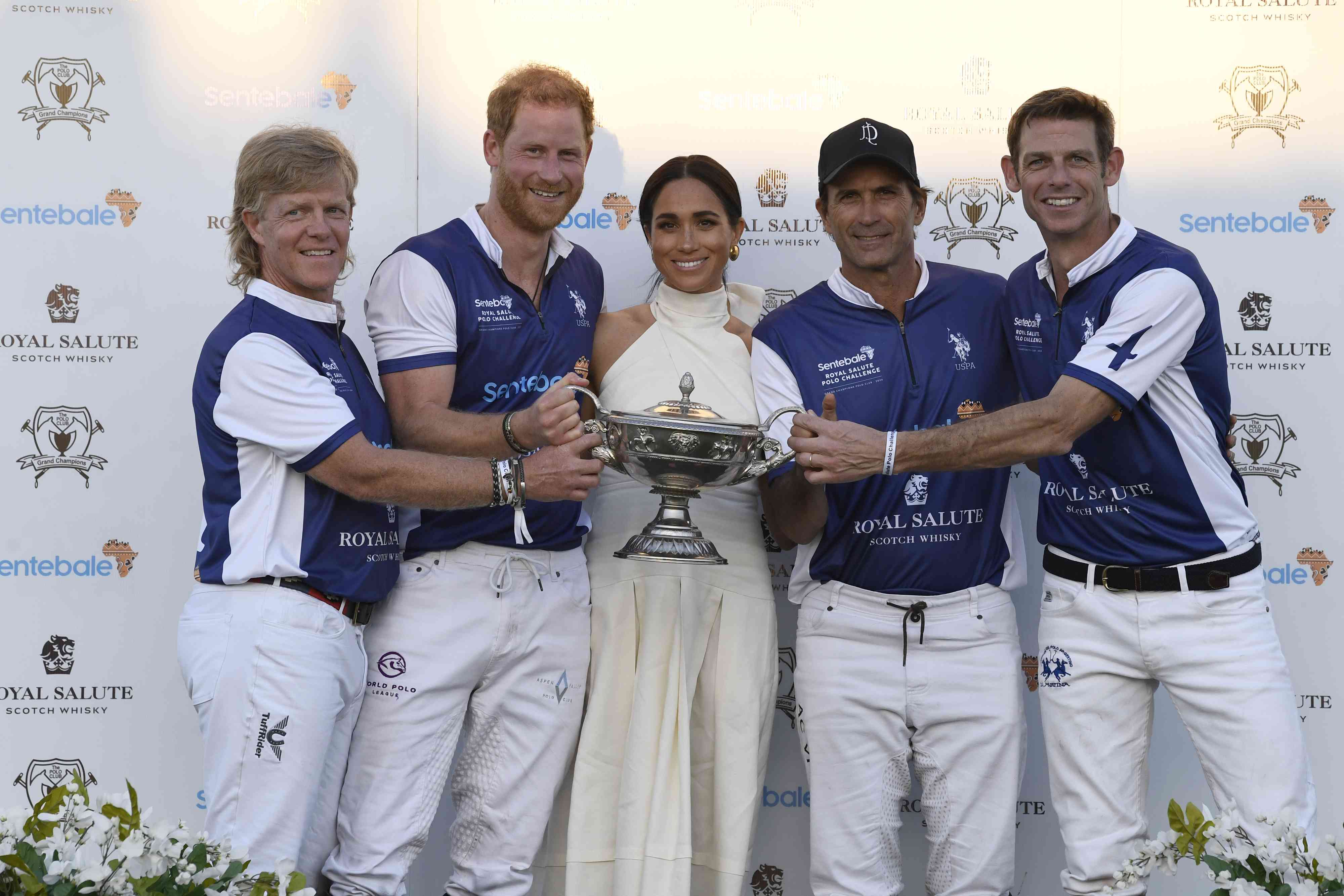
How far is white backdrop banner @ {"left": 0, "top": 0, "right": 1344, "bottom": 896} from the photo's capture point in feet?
13.7

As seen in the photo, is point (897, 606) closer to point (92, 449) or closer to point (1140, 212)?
point (1140, 212)

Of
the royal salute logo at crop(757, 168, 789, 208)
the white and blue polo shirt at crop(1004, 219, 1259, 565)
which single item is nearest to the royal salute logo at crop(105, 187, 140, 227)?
the royal salute logo at crop(757, 168, 789, 208)

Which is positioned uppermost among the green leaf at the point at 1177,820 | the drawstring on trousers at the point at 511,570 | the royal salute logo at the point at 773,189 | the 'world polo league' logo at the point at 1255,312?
the royal salute logo at the point at 773,189

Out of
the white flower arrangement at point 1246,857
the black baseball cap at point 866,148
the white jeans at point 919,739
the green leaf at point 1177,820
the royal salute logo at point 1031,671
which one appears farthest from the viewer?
the royal salute logo at point 1031,671

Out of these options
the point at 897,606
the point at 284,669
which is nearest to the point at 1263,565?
the point at 897,606

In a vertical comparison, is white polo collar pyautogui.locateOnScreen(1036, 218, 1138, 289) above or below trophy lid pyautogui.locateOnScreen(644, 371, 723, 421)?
above

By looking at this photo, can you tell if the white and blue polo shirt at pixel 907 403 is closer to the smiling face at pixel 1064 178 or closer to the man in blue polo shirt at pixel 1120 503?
the man in blue polo shirt at pixel 1120 503

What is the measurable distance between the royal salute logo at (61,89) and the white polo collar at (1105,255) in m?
3.41

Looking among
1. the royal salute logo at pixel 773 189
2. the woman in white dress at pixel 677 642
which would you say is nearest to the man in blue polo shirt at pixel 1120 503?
the woman in white dress at pixel 677 642

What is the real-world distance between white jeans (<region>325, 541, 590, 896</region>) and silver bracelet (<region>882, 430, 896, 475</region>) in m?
1.04

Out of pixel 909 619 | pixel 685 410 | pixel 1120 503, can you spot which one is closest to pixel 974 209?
pixel 1120 503

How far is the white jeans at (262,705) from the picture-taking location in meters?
2.92

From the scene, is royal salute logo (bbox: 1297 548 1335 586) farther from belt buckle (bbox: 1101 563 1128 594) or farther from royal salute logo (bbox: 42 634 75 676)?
royal salute logo (bbox: 42 634 75 676)

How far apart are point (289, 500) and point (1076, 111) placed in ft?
8.04
